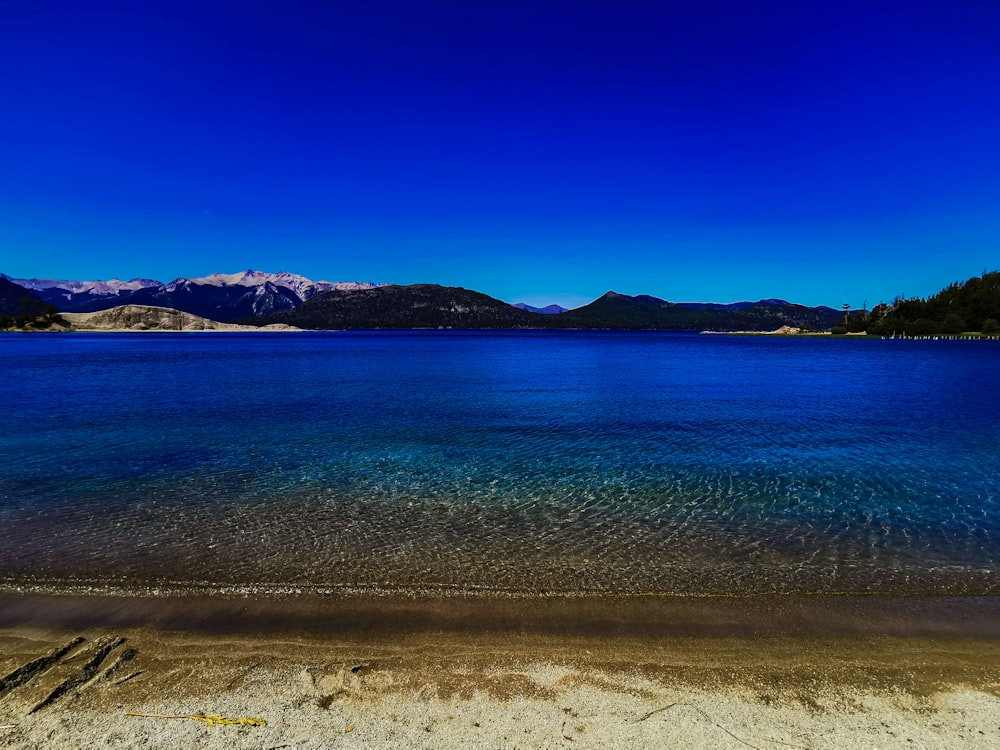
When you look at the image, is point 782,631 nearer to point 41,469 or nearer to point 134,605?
point 134,605

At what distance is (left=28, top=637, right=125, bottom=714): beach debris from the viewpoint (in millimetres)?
6746

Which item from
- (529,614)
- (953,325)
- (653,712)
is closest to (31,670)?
(529,614)

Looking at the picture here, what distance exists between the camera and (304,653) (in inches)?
312

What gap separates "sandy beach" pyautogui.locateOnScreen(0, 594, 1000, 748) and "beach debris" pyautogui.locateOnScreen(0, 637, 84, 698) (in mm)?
25

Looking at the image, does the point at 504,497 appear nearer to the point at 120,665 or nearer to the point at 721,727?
the point at 721,727

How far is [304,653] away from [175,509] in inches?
382

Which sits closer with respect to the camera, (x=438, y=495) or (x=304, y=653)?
(x=304, y=653)

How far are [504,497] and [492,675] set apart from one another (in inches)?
343

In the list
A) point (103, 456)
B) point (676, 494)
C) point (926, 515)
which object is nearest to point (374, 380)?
point (103, 456)

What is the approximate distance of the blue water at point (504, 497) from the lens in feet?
36.4

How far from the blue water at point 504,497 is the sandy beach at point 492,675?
4.22 feet

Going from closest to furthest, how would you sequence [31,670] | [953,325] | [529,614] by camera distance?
[31,670] → [529,614] → [953,325]

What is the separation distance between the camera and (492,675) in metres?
7.36

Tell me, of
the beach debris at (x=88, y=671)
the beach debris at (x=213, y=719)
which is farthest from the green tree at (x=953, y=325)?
the beach debris at (x=88, y=671)
